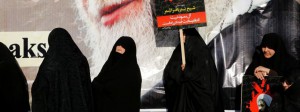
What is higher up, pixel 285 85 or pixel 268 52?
pixel 268 52

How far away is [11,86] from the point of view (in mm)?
3662

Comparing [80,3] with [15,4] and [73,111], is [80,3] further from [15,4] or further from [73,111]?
[73,111]

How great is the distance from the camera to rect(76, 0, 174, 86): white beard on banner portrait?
427 centimetres

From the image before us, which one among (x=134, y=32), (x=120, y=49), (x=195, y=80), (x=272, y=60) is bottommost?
(x=195, y=80)

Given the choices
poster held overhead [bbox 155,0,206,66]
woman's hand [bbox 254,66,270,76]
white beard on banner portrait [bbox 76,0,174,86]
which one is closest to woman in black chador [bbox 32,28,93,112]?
white beard on banner portrait [bbox 76,0,174,86]

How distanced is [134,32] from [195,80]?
0.86 meters

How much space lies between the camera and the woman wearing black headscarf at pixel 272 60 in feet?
12.5

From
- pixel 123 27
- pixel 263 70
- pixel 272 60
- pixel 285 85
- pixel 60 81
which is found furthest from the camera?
pixel 123 27

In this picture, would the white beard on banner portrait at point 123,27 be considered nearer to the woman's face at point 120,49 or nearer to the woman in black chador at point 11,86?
the woman's face at point 120,49

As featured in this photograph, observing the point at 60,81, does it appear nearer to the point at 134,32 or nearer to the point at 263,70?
the point at 134,32

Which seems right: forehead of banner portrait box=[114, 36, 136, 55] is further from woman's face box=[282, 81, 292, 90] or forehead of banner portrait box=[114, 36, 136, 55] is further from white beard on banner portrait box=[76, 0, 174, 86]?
woman's face box=[282, 81, 292, 90]

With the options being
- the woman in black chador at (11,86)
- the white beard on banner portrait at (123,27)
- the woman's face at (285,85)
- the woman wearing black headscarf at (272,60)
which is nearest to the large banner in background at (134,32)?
the white beard on banner portrait at (123,27)

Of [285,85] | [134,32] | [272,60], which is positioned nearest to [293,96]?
[285,85]

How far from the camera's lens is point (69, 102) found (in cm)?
A: 350
